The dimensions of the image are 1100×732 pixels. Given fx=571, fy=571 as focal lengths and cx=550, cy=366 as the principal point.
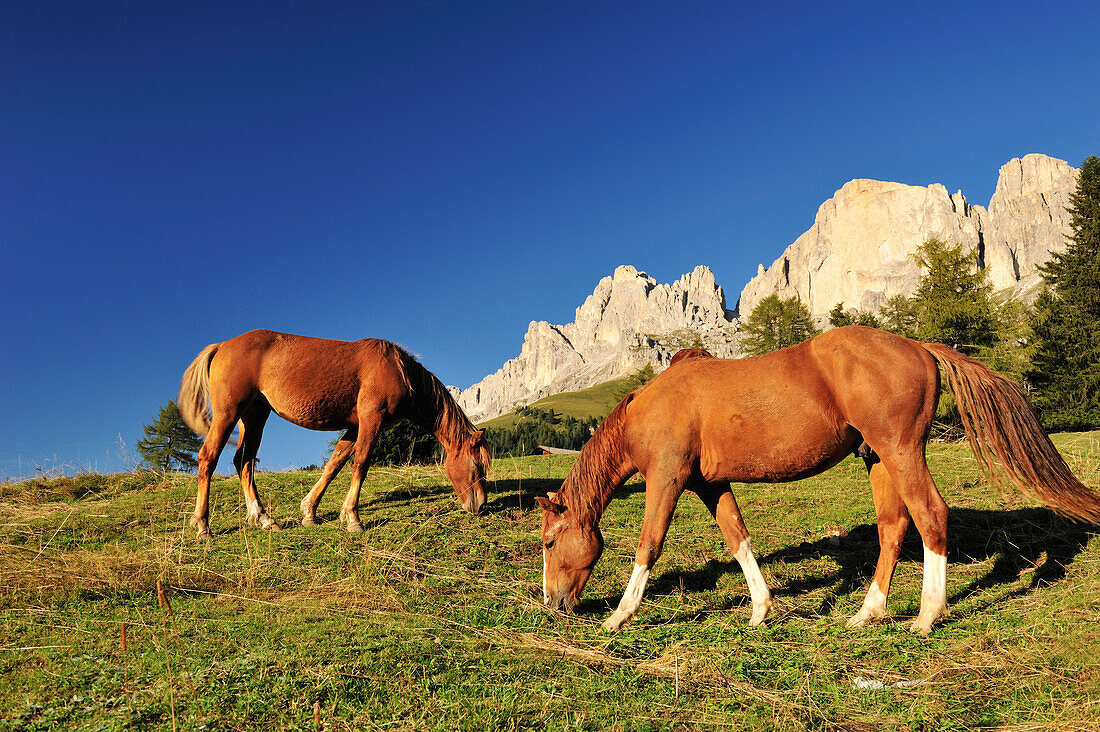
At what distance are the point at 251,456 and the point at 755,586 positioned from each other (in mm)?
7112

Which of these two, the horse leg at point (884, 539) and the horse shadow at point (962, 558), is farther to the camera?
the horse shadow at point (962, 558)

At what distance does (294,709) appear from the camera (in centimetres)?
275

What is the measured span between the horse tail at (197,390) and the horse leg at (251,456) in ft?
1.73

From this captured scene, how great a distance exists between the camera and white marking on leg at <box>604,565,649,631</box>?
15.1 feet

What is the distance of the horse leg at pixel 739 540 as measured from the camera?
15.9 ft

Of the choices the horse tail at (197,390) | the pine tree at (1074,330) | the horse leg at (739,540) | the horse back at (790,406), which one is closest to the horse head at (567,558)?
the horse back at (790,406)

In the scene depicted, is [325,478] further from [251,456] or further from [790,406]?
[790,406]

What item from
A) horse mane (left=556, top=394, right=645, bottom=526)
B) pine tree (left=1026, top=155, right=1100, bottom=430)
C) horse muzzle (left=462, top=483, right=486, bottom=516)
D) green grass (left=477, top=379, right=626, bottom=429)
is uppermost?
green grass (left=477, top=379, right=626, bottom=429)

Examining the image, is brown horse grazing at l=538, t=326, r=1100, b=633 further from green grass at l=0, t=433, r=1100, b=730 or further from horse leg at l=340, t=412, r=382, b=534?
horse leg at l=340, t=412, r=382, b=534

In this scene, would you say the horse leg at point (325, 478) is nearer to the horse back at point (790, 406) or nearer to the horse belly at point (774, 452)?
the horse back at point (790, 406)

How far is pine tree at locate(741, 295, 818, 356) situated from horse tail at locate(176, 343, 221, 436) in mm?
44543

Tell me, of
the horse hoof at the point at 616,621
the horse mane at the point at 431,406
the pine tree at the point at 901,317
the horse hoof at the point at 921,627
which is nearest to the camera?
the horse hoof at the point at 921,627

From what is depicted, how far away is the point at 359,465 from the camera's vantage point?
25.8 ft

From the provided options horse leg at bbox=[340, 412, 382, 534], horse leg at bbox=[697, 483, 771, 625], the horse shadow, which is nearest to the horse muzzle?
horse leg at bbox=[340, 412, 382, 534]
